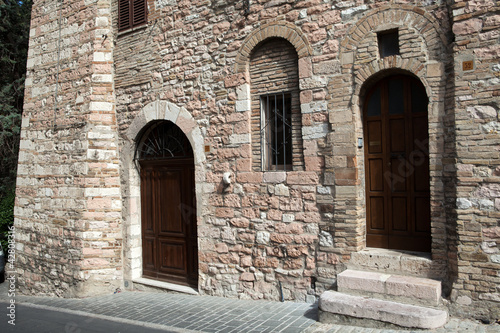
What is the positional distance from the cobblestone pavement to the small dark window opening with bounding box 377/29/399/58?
10.5 ft

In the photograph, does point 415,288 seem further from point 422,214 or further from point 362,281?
point 422,214

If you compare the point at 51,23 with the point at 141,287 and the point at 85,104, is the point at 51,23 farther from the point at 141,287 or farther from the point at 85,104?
the point at 141,287

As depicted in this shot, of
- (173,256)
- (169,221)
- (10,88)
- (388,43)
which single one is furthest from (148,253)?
(10,88)

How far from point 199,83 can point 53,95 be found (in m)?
3.72

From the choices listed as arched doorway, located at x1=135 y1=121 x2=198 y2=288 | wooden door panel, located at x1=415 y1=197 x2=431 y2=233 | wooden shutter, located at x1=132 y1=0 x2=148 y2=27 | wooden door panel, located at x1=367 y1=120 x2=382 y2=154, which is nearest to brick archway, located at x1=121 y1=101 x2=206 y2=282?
arched doorway, located at x1=135 y1=121 x2=198 y2=288

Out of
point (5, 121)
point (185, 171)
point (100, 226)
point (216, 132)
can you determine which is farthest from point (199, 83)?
point (5, 121)

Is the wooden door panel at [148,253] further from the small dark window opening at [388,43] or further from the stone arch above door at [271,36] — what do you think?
the small dark window opening at [388,43]

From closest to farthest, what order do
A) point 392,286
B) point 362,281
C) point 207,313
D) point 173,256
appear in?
point 392,286 < point 362,281 < point 207,313 < point 173,256

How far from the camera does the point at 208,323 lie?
5.15m

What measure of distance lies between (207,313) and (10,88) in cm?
1000

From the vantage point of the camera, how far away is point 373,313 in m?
4.38

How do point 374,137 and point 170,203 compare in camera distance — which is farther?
point 170,203

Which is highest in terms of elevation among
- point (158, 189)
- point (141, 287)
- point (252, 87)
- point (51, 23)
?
Result: point (51, 23)

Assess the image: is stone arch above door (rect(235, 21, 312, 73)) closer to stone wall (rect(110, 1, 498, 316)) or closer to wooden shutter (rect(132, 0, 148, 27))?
stone wall (rect(110, 1, 498, 316))
